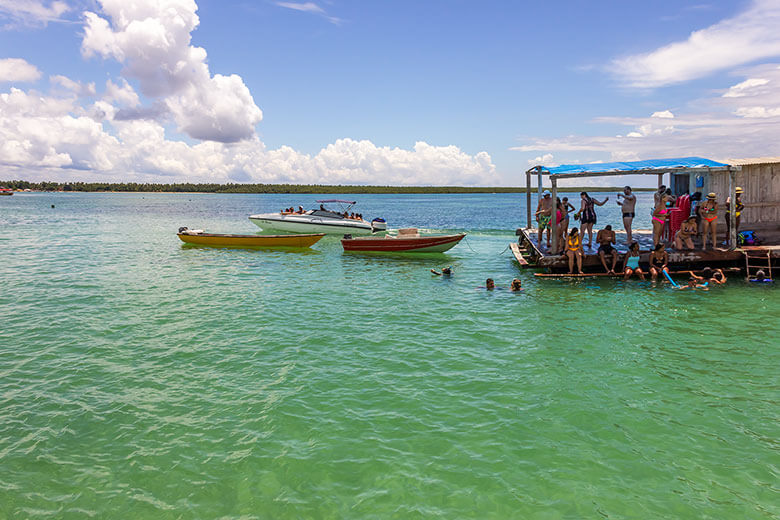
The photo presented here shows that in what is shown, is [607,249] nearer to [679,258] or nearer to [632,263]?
[632,263]

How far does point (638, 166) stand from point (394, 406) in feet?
45.4

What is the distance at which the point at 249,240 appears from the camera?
2662 cm

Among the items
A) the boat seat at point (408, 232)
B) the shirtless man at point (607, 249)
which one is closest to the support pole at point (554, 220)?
the shirtless man at point (607, 249)

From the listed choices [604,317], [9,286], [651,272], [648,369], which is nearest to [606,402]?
[648,369]

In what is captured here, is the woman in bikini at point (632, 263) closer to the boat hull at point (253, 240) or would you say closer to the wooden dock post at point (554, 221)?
the wooden dock post at point (554, 221)

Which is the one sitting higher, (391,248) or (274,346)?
(391,248)

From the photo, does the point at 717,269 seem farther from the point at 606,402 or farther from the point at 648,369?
the point at 606,402

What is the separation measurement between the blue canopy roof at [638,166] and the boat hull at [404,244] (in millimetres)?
7392

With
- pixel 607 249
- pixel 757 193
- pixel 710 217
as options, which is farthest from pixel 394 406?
pixel 757 193

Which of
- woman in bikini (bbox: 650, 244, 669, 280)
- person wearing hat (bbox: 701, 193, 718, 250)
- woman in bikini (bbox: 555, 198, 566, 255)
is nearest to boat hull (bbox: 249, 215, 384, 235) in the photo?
woman in bikini (bbox: 555, 198, 566, 255)

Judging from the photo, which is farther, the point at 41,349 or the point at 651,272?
the point at 651,272

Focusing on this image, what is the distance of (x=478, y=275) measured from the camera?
19.0 metres

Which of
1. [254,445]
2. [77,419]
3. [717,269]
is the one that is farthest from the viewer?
[717,269]

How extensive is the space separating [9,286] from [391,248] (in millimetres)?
15541
